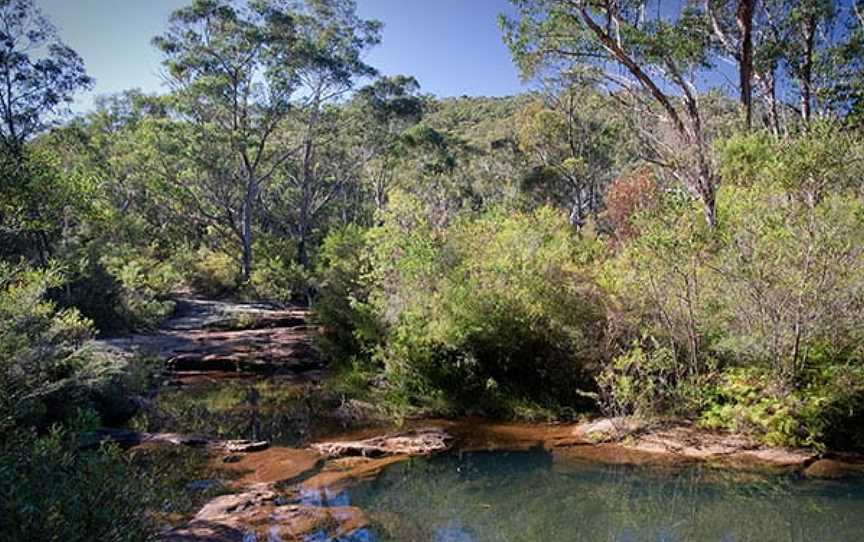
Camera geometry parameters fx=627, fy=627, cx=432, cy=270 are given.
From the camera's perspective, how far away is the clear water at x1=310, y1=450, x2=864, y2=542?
20.1 feet

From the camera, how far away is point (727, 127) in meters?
16.0

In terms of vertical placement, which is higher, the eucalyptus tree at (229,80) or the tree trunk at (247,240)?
the eucalyptus tree at (229,80)

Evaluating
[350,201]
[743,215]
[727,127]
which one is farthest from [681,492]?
[350,201]

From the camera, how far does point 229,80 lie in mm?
23609

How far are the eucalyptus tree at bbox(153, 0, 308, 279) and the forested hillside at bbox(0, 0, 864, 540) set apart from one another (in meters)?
0.09

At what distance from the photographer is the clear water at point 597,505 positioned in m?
6.14

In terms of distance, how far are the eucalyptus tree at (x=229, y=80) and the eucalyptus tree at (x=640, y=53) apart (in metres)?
12.5

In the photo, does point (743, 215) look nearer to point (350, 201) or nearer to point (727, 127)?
point (727, 127)

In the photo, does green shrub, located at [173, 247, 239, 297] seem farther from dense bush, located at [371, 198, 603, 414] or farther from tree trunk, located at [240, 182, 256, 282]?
dense bush, located at [371, 198, 603, 414]

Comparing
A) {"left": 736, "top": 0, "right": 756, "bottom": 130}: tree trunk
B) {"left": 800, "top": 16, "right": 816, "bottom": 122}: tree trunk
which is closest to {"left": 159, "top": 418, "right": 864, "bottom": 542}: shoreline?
{"left": 736, "top": 0, "right": 756, "bottom": 130}: tree trunk

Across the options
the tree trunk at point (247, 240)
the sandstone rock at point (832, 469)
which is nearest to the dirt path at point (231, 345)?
the tree trunk at point (247, 240)

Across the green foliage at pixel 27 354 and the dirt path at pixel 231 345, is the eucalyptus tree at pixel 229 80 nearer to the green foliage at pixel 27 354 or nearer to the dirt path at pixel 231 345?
the dirt path at pixel 231 345

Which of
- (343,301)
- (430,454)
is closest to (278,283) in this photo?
(343,301)

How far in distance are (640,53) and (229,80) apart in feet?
52.2
